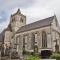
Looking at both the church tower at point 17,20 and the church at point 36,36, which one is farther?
the church tower at point 17,20

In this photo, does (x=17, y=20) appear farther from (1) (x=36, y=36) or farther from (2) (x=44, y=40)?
(2) (x=44, y=40)

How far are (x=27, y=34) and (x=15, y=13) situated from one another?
52.5 feet

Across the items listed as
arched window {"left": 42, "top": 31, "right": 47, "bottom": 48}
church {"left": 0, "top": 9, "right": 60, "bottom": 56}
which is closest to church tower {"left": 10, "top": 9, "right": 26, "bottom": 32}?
church {"left": 0, "top": 9, "right": 60, "bottom": 56}

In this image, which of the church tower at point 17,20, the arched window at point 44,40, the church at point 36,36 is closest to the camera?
the church at point 36,36

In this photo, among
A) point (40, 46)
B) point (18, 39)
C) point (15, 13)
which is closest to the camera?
point (40, 46)

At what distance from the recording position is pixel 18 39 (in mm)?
54812

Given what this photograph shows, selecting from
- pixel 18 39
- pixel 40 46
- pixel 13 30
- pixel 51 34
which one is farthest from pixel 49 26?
pixel 13 30

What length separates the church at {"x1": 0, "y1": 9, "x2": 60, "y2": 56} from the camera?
143ft

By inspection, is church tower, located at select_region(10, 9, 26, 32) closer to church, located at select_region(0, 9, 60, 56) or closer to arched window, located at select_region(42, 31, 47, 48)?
church, located at select_region(0, 9, 60, 56)

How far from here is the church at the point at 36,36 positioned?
1713 inches

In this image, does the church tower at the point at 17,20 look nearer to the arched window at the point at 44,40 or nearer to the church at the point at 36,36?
the church at the point at 36,36

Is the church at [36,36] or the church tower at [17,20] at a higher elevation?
the church tower at [17,20]

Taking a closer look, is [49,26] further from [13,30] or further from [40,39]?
[13,30]

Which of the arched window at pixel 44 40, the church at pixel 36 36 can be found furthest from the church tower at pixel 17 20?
the arched window at pixel 44 40
